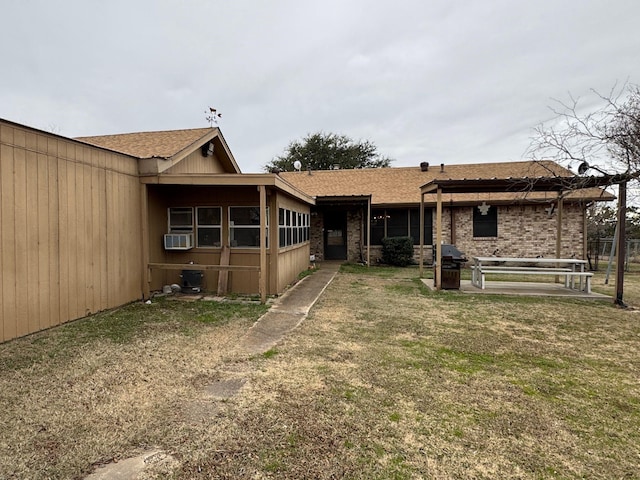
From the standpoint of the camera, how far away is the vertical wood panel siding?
4.61 m

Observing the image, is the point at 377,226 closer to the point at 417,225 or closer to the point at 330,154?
the point at 417,225

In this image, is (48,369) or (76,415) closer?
(76,415)

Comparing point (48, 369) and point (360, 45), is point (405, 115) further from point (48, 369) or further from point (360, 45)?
point (48, 369)

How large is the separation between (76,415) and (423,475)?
277 centimetres

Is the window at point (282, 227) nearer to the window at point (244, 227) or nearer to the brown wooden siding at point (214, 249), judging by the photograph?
the brown wooden siding at point (214, 249)

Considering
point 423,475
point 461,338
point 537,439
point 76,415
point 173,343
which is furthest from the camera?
Result: point 461,338

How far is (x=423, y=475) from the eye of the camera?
215 centimetres

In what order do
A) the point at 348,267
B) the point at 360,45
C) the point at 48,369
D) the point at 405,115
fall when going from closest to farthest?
the point at 48,369 → the point at 360,45 → the point at 348,267 → the point at 405,115

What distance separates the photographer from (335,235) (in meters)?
15.6

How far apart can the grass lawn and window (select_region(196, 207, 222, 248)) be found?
287 centimetres

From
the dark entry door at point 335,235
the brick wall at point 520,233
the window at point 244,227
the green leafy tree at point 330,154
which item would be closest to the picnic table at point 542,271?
the brick wall at point 520,233

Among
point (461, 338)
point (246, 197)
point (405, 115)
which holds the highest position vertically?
point (405, 115)

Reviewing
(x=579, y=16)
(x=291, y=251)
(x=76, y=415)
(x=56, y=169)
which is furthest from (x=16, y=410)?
(x=579, y=16)

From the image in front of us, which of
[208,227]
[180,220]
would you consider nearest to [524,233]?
[208,227]
